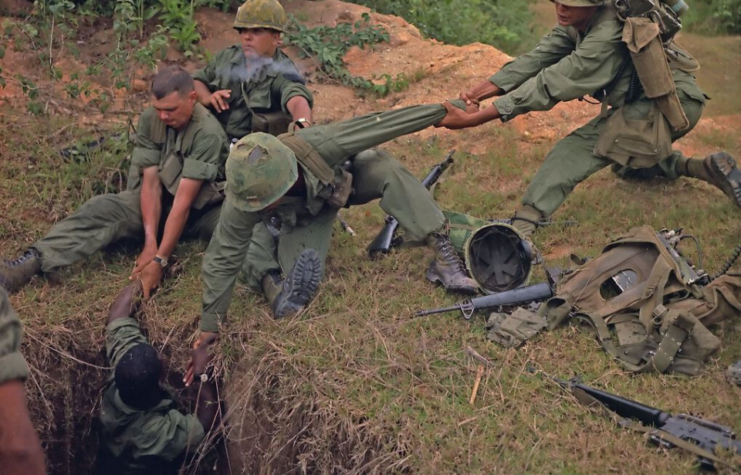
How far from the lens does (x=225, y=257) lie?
524 centimetres

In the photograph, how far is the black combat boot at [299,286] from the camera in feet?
17.9

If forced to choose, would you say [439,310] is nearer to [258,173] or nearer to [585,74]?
[258,173]

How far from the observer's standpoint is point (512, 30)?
11250 millimetres

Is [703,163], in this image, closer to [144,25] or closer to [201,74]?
[201,74]

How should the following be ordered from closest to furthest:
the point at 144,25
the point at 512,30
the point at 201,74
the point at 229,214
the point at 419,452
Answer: the point at 419,452, the point at 229,214, the point at 201,74, the point at 144,25, the point at 512,30

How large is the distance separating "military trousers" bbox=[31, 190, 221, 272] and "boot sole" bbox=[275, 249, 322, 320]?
1.05 meters

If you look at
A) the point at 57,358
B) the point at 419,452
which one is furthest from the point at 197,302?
the point at 419,452

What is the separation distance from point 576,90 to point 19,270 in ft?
12.0

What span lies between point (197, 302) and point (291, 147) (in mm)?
1333

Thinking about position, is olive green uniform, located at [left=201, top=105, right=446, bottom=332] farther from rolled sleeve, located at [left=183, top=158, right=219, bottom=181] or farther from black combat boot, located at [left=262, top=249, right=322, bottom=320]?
rolled sleeve, located at [left=183, top=158, right=219, bottom=181]

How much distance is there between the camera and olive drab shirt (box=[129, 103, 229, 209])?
6043mm

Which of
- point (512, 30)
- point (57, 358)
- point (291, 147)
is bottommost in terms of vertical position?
point (512, 30)

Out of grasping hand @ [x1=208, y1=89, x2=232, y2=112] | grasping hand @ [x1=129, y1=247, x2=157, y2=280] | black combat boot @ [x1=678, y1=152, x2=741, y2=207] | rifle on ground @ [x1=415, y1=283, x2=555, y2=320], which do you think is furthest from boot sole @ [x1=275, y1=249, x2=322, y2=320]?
black combat boot @ [x1=678, y1=152, x2=741, y2=207]

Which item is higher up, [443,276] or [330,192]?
[330,192]
